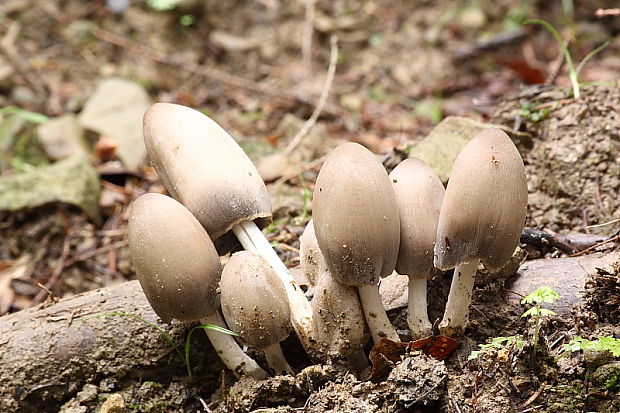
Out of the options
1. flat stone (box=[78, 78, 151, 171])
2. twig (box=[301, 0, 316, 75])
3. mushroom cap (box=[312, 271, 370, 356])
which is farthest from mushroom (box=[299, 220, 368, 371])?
twig (box=[301, 0, 316, 75])

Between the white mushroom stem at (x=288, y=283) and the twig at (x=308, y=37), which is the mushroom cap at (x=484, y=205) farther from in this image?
the twig at (x=308, y=37)

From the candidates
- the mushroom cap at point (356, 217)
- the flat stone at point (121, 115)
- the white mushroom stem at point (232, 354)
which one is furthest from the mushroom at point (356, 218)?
the flat stone at point (121, 115)

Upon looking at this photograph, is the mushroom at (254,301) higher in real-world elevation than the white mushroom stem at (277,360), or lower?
higher

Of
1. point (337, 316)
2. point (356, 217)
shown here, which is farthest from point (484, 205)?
point (337, 316)

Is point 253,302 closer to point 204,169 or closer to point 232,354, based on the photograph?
point 232,354

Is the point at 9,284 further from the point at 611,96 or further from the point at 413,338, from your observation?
the point at 611,96

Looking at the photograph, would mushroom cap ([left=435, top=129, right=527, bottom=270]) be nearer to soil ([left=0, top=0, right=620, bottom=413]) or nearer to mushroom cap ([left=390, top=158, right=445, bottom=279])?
mushroom cap ([left=390, top=158, right=445, bottom=279])

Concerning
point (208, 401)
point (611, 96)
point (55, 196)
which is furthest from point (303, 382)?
point (55, 196)
